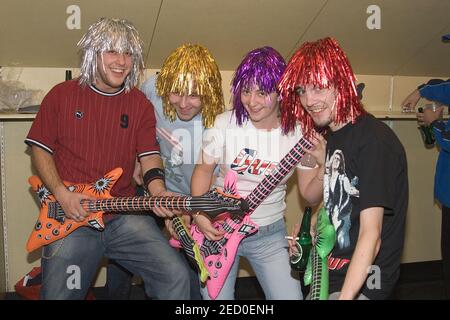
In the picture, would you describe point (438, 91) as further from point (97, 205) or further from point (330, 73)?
point (97, 205)

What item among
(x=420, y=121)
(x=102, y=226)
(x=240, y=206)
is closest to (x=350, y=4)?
(x=420, y=121)

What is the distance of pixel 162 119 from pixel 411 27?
172cm

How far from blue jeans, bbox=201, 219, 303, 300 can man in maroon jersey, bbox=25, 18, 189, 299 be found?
232 millimetres

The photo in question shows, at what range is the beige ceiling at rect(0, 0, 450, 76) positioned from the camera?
2.59 meters

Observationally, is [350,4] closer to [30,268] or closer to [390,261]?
[390,261]

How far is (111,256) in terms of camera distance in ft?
6.88

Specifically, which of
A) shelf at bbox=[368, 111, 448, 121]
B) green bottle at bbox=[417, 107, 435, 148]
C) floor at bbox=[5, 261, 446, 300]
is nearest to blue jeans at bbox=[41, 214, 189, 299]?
floor at bbox=[5, 261, 446, 300]

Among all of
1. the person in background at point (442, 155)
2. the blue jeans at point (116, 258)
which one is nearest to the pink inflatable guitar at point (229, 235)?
the blue jeans at point (116, 258)

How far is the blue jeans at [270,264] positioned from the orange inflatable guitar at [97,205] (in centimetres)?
21

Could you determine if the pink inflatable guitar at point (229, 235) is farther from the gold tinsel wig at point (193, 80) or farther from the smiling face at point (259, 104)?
the gold tinsel wig at point (193, 80)

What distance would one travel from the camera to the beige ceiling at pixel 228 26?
2.59 m

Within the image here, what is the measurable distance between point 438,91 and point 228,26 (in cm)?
133

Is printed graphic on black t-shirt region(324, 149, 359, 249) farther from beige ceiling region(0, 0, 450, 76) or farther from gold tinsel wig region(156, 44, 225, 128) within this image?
beige ceiling region(0, 0, 450, 76)

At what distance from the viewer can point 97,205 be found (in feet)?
6.66
